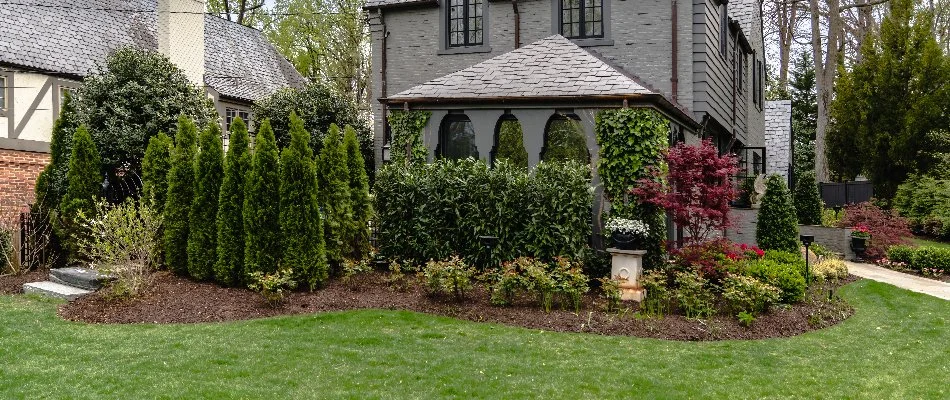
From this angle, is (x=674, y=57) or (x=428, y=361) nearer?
(x=428, y=361)

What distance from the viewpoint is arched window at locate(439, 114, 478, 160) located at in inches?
506

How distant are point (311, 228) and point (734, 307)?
19.4 ft

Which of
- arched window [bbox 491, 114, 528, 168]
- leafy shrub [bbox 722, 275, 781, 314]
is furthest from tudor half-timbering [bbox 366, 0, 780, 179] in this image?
leafy shrub [bbox 722, 275, 781, 314]

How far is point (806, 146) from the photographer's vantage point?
33094 mm

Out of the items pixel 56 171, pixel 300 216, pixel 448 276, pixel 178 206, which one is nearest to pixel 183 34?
pixel 56 171

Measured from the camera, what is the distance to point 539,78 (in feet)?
40.2

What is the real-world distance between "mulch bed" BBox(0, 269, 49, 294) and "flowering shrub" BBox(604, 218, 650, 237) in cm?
897

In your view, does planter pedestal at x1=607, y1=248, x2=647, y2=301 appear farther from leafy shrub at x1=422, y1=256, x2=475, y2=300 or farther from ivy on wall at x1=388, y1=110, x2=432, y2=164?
ivy on wall at x1=388, y1=110, x2=432, y2=164

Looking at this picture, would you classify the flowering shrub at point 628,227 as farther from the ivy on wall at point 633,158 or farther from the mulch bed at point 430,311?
the mulch bed at point 430,311

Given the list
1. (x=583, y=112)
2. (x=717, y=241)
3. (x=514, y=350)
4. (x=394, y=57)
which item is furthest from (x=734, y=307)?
(x=394, y=57)

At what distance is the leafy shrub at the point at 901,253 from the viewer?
46.6 ft

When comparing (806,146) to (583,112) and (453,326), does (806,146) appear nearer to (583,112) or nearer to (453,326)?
(583,112)

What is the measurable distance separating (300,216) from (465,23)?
7.72 meters

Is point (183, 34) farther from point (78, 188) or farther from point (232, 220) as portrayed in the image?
point (232, 220)
